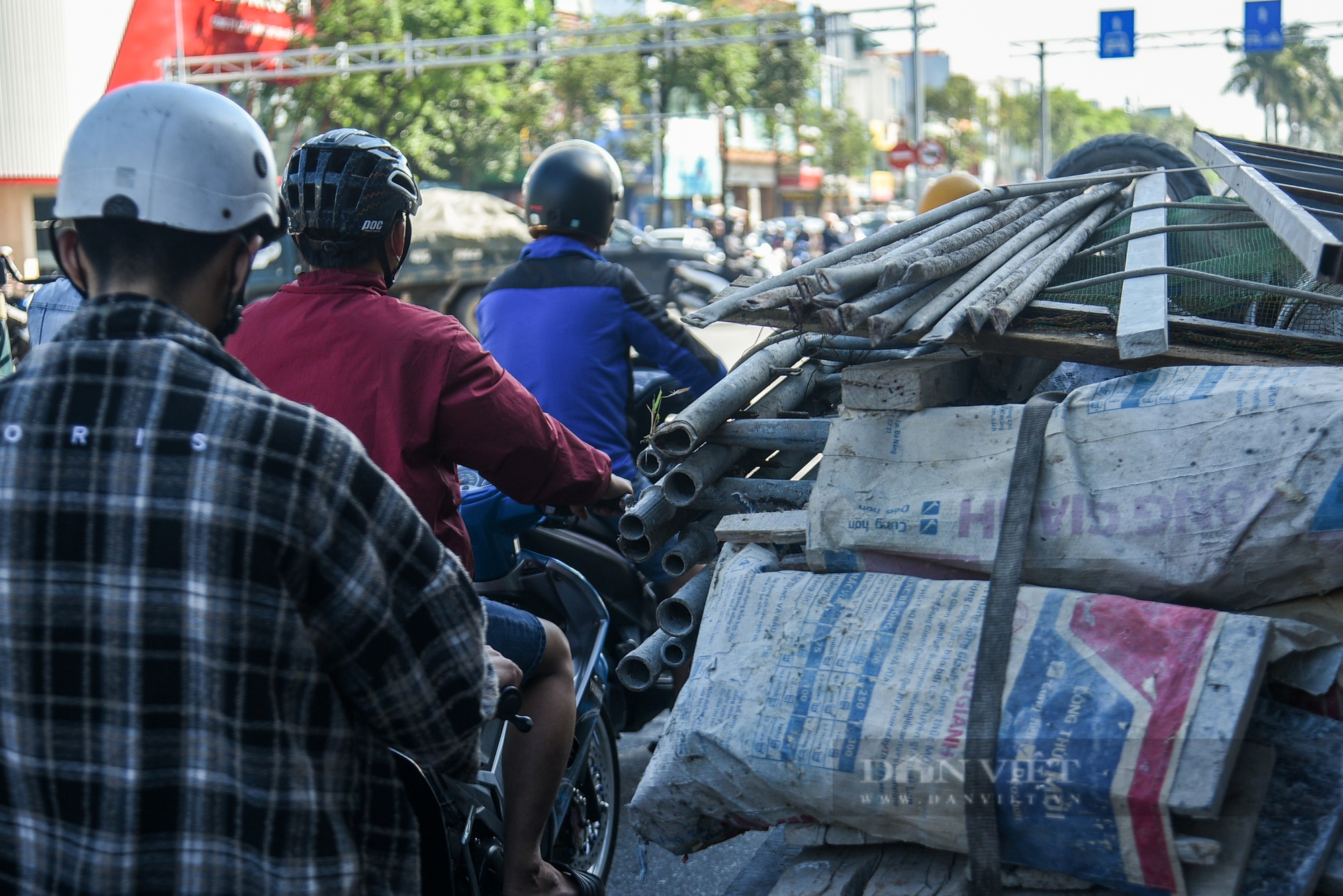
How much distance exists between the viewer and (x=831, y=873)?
2074 millimetres

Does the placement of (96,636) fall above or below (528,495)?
above

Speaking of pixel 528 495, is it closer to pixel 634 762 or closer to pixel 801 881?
pixel 801 881

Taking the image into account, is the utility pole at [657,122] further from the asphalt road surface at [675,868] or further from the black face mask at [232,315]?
the black face mask at [232,315]

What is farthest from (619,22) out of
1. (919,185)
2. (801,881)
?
(801,881)

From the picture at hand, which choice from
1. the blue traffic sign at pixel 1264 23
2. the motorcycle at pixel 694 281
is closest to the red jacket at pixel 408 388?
the motorcycle at pixel 694 281

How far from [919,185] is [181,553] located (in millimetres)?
30790

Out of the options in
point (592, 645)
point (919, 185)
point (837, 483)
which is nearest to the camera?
point (837, 483)

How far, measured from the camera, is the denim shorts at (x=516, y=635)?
2588mm

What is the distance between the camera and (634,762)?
4.55 m

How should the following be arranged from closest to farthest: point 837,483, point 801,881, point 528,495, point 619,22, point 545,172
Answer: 1. point 801,881
2. point 837,483
3. point 528,495
4. point 545,172
5. point 619,22

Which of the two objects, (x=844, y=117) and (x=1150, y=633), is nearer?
(x=1150, y=633)

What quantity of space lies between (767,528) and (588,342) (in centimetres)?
175

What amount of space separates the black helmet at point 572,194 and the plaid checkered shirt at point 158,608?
2877 mm

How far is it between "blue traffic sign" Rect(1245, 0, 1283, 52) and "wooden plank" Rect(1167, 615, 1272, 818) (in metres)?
29.2
